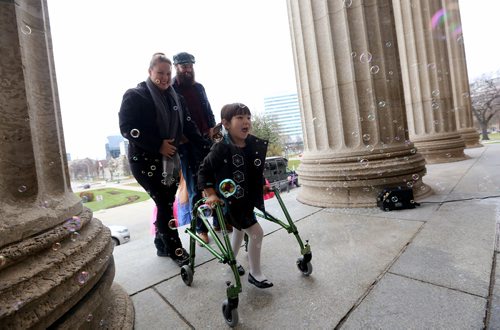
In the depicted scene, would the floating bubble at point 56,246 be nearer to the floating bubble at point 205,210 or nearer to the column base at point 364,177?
the floating bubble at point 205,210

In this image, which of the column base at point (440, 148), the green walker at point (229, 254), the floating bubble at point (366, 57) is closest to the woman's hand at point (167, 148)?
the green walker at point (229, 254)

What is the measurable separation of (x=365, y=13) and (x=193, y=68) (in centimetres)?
301

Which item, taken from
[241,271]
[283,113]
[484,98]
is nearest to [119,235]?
[241,271]

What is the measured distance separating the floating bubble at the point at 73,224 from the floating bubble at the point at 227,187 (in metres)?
0.96

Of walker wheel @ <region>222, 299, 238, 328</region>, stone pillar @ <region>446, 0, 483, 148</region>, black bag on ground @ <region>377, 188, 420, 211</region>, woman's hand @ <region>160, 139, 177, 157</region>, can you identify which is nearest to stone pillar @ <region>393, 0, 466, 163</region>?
Result: stone pillar @ <region>446, 0, 483, 148</region>

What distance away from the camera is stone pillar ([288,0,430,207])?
4.58 meters

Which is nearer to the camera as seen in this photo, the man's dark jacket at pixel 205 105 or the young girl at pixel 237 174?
the young girl at pixel 237 174

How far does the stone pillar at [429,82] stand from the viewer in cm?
938

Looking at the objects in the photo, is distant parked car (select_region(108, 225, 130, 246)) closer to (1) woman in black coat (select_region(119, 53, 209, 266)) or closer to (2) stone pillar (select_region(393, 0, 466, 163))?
(1) woman in black coat (select_region(119, 53, 209, 266))

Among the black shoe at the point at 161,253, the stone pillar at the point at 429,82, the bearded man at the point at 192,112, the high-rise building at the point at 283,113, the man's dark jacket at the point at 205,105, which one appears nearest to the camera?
the black shoe at the point at 161,253

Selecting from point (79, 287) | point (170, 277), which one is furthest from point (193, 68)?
point (79, 287)

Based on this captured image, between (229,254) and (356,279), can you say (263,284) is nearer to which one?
(229,254)

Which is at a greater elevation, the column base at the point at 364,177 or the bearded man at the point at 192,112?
the bearded man at the point at 192,112

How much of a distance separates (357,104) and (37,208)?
444 cm
